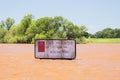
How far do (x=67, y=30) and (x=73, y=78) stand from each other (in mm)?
57887

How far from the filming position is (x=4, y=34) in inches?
3248

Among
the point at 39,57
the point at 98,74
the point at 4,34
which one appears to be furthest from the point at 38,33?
the point at 98,74

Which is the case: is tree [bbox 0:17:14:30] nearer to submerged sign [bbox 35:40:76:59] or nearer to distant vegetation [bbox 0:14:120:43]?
distant vegetation [bbox 0:14:120:43]

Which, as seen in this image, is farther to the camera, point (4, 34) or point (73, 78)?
point (4, 34)

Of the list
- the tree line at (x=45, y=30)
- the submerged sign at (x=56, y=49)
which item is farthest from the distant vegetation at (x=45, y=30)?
the submerged sign at (x=56, y=49)

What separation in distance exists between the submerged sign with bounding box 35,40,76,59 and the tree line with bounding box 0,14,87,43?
45399 mm

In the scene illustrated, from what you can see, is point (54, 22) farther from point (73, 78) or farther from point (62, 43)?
point (73, 78)

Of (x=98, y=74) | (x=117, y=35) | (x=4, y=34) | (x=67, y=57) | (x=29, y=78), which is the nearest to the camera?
(x=29, y=78)

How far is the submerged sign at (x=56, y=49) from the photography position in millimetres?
20172

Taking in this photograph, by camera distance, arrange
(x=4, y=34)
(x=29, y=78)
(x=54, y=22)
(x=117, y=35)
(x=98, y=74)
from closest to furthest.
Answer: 1. (x=29, y=78)
2. (x=98, y=74)
3. (x=54, y=22)
4. (x=4, y=34)
5. (x=117, y=35)

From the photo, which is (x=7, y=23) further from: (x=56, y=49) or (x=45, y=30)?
(x=56, y=49)

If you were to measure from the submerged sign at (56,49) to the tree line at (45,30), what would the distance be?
149 ft

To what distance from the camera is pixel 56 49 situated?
2033cm

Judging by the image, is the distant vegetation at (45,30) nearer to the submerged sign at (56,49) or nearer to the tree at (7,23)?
the tree at (7,23)
